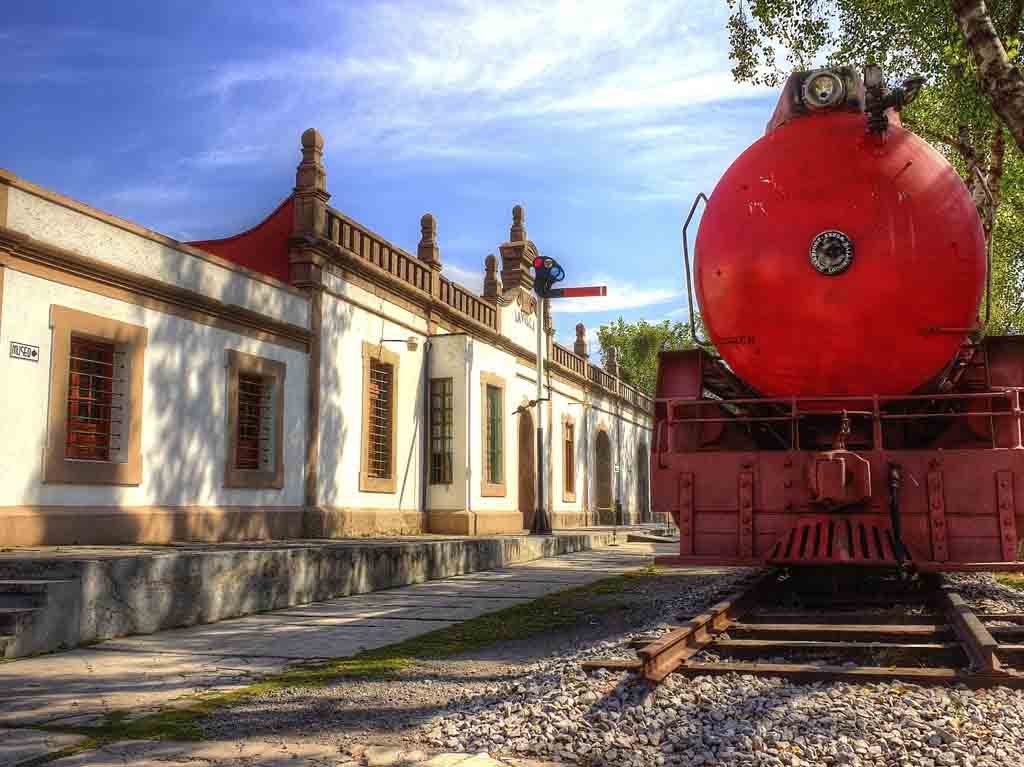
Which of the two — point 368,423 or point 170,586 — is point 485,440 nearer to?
point 368,423

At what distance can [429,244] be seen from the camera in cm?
1814

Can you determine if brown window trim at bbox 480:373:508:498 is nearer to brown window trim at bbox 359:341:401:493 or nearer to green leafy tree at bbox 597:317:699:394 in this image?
brown window trim at bbox 359:341:401:493

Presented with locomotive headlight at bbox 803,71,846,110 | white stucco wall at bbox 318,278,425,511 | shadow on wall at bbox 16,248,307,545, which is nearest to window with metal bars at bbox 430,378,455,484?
white stucco wall at bbox 318,278,425,511

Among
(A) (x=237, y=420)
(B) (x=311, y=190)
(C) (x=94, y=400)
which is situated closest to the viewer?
(C) (x=94, y=400)

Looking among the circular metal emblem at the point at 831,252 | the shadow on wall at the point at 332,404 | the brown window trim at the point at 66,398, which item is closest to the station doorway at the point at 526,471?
the shadow on wall at the point at 332,404

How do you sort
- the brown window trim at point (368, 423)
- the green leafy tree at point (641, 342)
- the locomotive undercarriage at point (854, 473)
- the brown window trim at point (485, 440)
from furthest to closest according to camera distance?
the green leafy tree at point (641, 342) < the brown window trim at point (485, 440) < the brown window trim at point (368, 423) < the locomotive undercarriage at point (854, 473)

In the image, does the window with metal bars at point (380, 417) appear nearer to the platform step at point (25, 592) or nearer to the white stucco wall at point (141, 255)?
the white stucco wall at point (141, 255)

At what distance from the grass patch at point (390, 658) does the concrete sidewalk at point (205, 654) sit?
0.15m

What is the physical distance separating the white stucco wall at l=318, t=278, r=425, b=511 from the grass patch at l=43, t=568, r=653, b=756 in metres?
6.07

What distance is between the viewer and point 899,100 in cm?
597

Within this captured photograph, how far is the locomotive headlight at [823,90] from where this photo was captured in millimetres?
6230

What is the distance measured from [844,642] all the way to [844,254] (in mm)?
2489

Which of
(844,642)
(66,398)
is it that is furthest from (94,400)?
(844,642)

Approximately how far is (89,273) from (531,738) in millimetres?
8390
